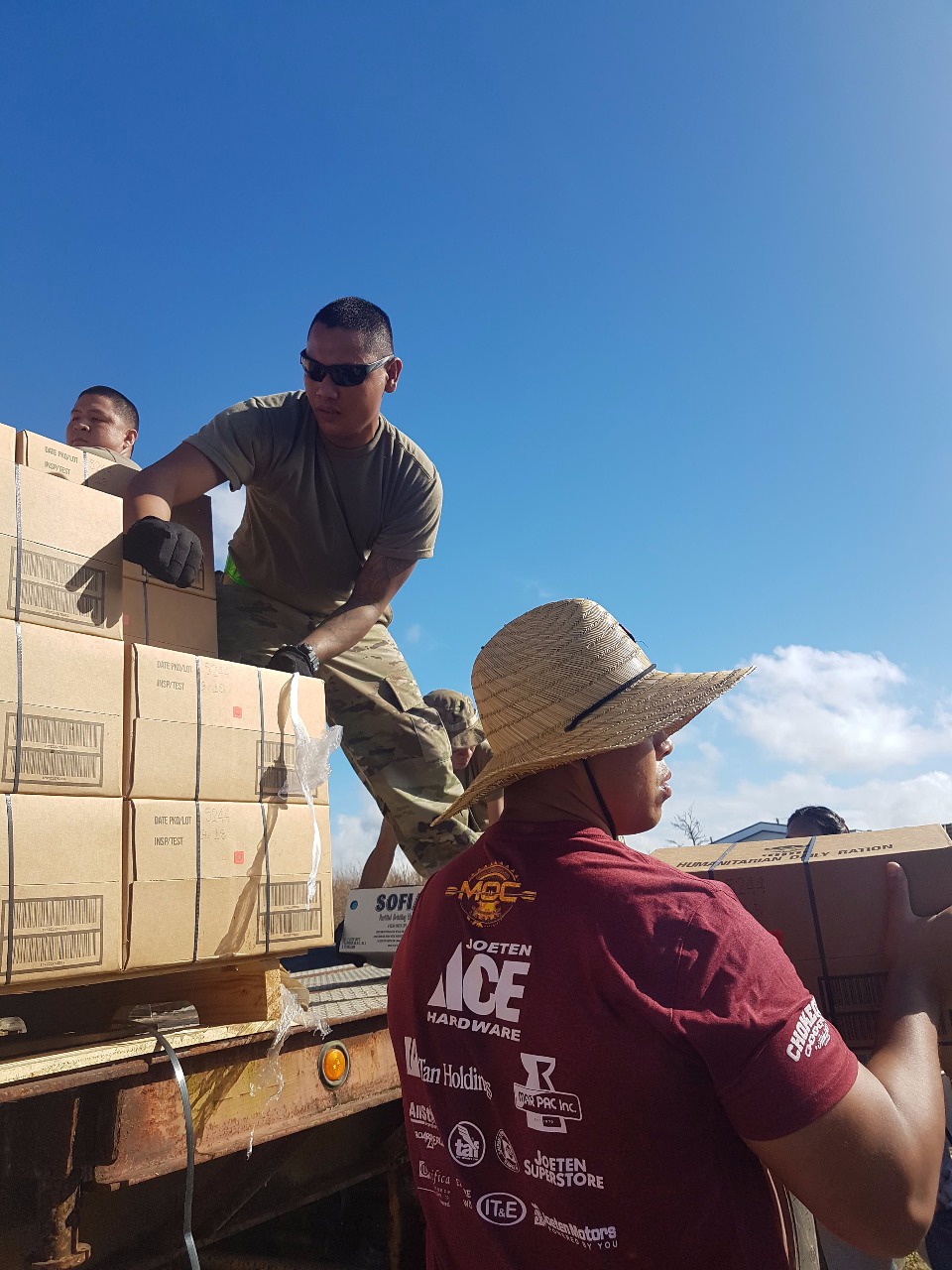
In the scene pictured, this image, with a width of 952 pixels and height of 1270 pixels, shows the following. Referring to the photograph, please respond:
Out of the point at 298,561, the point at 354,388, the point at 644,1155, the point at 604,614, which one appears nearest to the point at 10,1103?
the point at 644,1155

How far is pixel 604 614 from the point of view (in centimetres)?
158

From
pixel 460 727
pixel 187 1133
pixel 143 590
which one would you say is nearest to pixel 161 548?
pixel 143 590

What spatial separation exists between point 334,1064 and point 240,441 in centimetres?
194

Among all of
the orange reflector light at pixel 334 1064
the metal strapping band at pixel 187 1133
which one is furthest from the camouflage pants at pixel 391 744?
the metal strapping band at pixel 187 1133

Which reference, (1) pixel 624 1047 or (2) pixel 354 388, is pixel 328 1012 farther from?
(2) pixel 354 388

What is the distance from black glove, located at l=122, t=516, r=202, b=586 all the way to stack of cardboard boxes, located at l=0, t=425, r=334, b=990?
4 centimetres

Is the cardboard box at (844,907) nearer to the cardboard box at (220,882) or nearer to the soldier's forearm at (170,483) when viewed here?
the cardboard box at (220,882)

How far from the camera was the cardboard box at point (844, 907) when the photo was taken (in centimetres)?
178

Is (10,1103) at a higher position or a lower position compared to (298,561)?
lower

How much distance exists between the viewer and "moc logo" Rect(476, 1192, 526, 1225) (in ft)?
3.98

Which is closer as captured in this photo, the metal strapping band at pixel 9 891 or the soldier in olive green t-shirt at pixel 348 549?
the metal strapping band at pixel 9 891

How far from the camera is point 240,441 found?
3.09 metres

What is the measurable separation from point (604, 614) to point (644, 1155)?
2.65 feet

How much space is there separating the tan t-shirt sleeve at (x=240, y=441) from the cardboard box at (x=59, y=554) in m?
0.74
